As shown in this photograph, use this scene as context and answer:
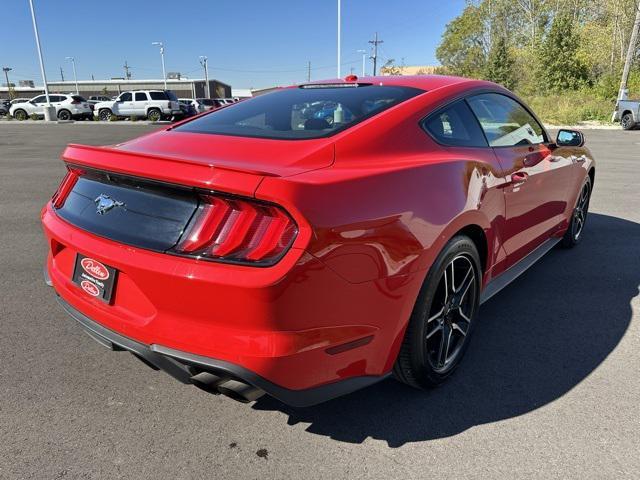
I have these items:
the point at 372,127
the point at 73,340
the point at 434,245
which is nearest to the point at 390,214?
the point at 434,245

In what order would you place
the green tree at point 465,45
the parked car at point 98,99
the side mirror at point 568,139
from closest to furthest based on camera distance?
the side mirror at point 568,139
the parked car at point 98,99
the green tree at point 465,45

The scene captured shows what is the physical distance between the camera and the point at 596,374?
268 cm

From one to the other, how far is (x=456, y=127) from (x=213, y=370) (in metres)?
1.87

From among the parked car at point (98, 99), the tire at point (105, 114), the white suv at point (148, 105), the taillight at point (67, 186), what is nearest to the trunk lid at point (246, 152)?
the taillight at point (67, 186)

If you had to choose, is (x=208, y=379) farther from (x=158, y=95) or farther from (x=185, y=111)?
(x=185, y=111)

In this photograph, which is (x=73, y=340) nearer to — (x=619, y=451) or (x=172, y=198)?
(x=172, y=198)

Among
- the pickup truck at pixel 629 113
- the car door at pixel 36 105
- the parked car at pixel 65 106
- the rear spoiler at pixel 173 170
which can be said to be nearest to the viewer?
the rear spoiler at pixel 173 170

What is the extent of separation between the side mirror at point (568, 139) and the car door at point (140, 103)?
97.5 feet

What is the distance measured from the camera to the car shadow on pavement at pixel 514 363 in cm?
229

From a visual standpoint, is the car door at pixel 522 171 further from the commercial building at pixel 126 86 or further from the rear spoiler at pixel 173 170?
the commercial building at pixel 126 86

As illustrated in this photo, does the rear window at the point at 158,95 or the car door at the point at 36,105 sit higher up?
the rear window at the point at 158,95

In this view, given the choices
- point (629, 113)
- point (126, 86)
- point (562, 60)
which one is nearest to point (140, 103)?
point (629, 113)

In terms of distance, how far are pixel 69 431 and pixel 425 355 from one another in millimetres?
1694

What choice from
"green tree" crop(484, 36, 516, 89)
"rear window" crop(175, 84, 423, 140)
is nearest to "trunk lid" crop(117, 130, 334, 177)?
"rear window" crop(175, 84, 423, 140)
